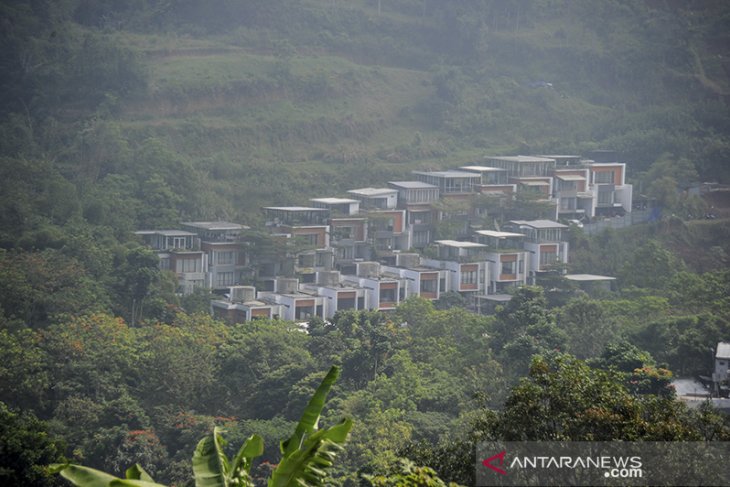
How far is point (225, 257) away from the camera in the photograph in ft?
110

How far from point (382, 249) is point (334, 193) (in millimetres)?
4811

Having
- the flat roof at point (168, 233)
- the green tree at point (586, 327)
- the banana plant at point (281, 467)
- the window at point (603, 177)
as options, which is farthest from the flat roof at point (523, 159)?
the banana plant at point (281, 467)

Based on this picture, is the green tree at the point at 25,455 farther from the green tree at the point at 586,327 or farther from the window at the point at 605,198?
the window at the point at 605,198

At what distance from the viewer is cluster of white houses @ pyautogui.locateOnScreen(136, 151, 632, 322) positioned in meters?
32.2

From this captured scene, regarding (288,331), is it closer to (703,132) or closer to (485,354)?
(485,354)

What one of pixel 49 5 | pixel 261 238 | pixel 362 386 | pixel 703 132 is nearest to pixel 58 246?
pixel 261 238

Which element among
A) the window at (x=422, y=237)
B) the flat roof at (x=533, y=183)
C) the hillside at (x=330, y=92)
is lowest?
the window at (x=422, y=237)

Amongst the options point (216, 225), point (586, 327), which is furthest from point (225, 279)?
point (586, 327)

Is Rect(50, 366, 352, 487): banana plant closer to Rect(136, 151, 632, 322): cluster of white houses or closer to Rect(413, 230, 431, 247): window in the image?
Rect(136, 151, 632, 322): cluster of white houses

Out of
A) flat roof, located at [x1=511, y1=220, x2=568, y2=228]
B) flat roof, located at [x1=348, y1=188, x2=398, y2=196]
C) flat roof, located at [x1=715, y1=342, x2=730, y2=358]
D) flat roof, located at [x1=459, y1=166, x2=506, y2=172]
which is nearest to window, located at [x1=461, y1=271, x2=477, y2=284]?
flat roof, located at [x1=511, y1=220, x2=568, y2=228]

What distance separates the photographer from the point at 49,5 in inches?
1863

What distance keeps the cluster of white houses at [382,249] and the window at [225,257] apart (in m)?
0.03

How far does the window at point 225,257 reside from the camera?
33.4 meters

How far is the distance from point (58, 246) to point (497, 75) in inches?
1080
